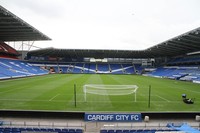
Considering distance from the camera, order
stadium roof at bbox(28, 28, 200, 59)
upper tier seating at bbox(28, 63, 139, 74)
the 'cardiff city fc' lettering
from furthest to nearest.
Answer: upper tier seating at bbox(28, 63, 139, 74) → stadium roof at bbox(28, 28, 200, 59) → the 'cardiff city fc' lettering

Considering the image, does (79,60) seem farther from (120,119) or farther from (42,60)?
(120,119)

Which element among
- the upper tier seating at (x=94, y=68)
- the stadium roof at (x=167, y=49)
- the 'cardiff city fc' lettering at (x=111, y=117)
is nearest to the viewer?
the 'cardiff city fc' lettering at (x=111, y=117)

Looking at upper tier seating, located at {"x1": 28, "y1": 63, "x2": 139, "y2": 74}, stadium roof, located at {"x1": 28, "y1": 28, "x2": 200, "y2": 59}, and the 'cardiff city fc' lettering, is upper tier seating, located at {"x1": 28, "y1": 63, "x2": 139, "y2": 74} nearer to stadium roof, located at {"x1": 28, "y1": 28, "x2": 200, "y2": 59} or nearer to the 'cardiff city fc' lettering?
stadium roof, located at {"x1": 28, "y1": 28, "x2": 200, "y2": 59}

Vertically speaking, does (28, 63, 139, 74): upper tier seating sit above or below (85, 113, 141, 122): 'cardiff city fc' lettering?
above

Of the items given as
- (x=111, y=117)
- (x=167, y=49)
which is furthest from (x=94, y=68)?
(x=111, y=117)

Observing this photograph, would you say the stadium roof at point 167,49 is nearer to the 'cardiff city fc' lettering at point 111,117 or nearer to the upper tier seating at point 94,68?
the upper tier seating at point 94,68

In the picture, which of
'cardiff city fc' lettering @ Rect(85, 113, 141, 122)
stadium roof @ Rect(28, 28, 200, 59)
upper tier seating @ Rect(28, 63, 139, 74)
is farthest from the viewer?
upper tier seating @ Rect(28, 63, 139, 74)

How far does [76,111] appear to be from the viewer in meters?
15.4

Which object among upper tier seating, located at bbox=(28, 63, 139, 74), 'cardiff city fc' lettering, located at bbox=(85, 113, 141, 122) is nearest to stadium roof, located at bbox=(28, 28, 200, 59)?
upper tier seating, located at bbox=(28, 63, 139, 74)

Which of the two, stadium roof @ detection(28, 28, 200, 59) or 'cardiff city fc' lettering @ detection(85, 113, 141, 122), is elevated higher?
stadium roof @ detection(28, 28, 200, 59)

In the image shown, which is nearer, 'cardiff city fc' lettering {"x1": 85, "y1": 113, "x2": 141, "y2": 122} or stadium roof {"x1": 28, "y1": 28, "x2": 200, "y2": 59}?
'cardiff city fc' lettering {"x1": 85, "y1": 113, "x2": 141, "y2": 122}

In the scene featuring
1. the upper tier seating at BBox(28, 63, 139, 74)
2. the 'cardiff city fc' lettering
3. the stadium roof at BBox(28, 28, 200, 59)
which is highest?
the stadium roof at BBox(28, 28, 200, 59)

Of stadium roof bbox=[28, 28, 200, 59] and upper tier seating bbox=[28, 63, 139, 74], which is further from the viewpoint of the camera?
upper tier seating bbox=[28, 63, 139, 74]

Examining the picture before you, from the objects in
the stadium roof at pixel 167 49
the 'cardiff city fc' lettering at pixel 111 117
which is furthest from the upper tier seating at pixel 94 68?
the 'cardiff city fc' lettering at pixel 111 117
